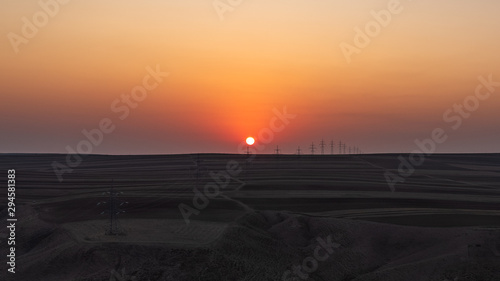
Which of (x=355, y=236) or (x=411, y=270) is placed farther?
(x=355, y=236)

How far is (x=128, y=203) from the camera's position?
314 feet

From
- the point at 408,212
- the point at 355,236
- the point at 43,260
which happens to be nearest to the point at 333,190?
the point at 408,212

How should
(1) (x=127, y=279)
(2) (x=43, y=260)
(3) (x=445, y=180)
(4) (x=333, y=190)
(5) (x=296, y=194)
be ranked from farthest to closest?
(3) (x=445, y=180) → (4) (x=333, y=190) → (5) (x=296, y=194) → (2) (x=43, y=260) → (1) (x=127, y=279)

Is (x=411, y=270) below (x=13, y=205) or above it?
below

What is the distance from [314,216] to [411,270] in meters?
29.5

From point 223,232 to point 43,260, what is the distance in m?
22.5

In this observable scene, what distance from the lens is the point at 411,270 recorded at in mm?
62531

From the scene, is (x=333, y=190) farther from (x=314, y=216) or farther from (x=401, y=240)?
(x=401, y=240)

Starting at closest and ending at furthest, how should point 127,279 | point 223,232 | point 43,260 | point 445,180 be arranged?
point 127,279 < point 43,260 < point 223,232 < point 445,180

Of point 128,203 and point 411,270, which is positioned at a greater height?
point 128,203

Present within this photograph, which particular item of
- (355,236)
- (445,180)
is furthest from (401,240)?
(445,180)

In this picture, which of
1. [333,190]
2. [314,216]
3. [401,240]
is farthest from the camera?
[333,190]

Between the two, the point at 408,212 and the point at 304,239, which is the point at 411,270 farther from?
the point at 408,212

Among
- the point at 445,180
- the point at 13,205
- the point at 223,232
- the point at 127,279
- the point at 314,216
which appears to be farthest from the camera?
the point at 445,180
